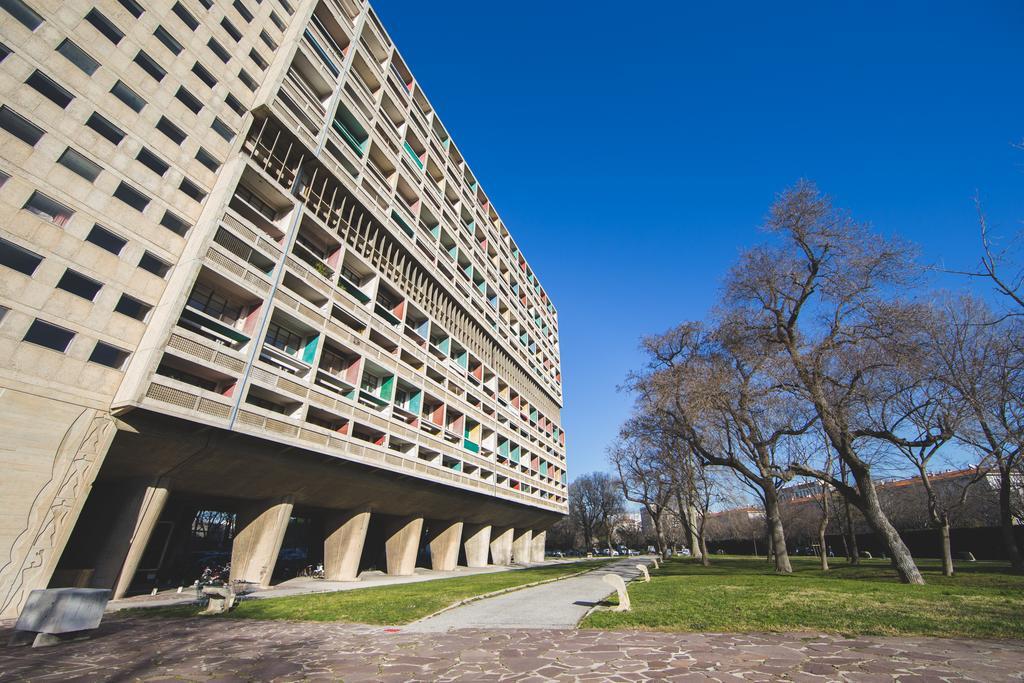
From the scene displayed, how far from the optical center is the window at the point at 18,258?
12484 mm

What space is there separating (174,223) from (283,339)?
6.44 m

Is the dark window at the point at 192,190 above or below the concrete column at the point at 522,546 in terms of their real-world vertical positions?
above

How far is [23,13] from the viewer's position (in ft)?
46.0

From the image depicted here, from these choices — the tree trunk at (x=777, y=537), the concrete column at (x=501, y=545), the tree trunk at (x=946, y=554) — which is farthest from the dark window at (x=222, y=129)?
the concrete column at (x=501, y=545)

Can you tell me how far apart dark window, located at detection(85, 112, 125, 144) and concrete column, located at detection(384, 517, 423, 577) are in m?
25.1

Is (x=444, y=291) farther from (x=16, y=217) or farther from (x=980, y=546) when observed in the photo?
(x=980, y=546)

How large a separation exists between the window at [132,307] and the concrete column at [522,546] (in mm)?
41762

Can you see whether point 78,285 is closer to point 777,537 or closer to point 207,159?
point 207,159

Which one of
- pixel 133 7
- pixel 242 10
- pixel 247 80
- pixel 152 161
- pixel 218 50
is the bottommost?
pixel 152 161

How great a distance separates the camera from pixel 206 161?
61.4 feet

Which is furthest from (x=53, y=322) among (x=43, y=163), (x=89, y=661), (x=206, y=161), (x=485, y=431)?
(x=485, y=431)

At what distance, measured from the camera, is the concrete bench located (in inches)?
285

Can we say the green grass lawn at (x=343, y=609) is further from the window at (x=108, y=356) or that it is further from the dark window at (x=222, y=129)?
the dark window at (x=222, y=129)

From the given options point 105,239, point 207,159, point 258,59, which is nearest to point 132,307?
point 105,239
